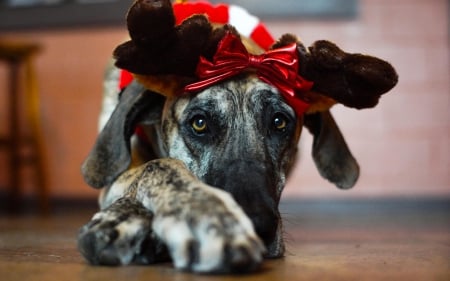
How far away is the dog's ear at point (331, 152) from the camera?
7.01 ft

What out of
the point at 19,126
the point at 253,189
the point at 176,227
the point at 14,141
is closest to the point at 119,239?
the point at 176,227

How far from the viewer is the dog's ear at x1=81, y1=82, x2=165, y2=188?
1.96 meters

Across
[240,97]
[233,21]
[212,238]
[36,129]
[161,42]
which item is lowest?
[212,238]

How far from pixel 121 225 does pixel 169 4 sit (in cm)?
53

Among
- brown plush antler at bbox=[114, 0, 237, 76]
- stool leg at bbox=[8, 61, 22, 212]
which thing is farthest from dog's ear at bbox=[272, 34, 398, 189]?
stool leg at bbox=[8, 61, 22, 212]

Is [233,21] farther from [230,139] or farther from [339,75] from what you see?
[230,139]

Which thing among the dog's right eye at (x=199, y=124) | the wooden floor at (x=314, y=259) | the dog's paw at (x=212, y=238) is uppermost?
the dog's right eye at (x=199, y=124)

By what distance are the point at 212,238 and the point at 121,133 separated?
33.8 inches

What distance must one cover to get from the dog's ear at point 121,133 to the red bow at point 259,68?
250 millimetres

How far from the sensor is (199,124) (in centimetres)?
173

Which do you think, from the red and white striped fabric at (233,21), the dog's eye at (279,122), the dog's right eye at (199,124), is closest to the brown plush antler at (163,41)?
the dog's right eye at (199,124)

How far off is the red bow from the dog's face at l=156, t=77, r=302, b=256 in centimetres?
2

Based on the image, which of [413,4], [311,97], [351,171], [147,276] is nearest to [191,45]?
[311,97]

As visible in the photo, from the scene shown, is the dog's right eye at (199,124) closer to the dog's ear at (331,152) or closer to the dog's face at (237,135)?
the dog's face at (237,135)
